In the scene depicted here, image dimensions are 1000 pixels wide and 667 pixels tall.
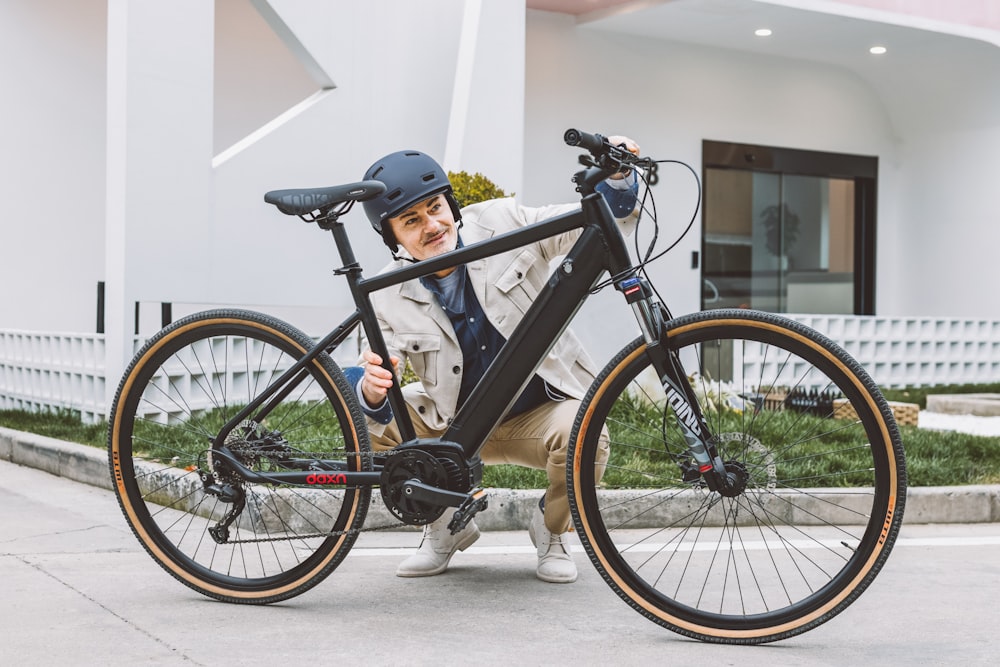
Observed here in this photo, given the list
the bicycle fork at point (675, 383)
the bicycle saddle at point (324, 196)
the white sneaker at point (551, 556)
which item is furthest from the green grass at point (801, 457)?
the bicycle saddle at point (324, 196)

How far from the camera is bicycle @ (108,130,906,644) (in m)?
2.84

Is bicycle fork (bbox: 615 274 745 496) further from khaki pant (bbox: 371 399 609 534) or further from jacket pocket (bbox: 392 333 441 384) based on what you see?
jacket pocket (bbox: 392 333 441 384)

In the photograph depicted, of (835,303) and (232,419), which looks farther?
(835,303)

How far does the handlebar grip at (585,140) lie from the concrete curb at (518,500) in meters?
2.02

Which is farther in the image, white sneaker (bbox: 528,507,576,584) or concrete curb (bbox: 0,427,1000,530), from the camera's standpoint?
concrete curb (bbox: 0,427,1000,530)

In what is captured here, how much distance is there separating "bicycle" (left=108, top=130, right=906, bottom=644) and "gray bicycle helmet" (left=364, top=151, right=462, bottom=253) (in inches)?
4.0

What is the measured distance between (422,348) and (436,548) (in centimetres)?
72

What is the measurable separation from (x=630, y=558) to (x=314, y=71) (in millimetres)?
6005

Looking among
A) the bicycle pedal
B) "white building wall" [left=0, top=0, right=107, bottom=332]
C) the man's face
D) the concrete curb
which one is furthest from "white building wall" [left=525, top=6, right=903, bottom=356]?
the bicycle pedal

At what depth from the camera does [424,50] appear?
8867 mm

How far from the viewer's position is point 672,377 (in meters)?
2.93

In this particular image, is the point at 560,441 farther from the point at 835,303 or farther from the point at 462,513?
the point at 835,303

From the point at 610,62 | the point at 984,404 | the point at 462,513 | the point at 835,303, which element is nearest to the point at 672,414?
the point at 462,513

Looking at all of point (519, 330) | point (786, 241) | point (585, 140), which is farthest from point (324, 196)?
point (786, 241)
